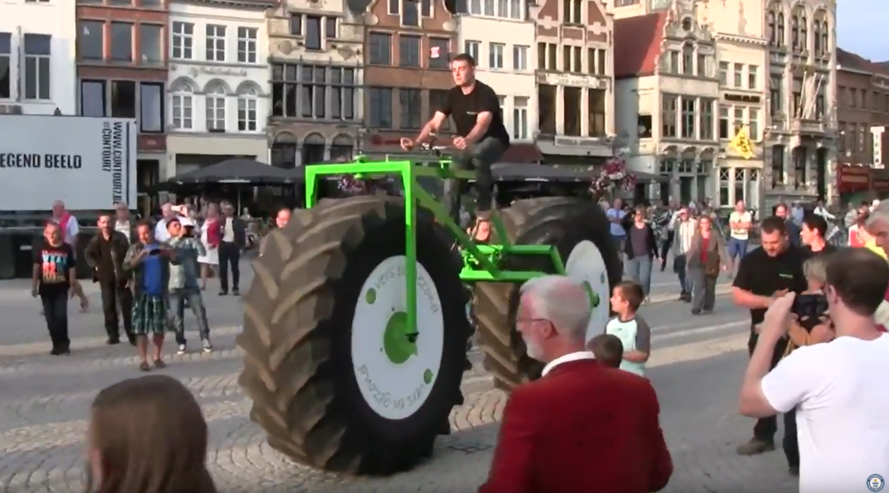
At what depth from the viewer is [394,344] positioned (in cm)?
712

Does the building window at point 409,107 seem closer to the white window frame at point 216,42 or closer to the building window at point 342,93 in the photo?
the building window at point 342,93

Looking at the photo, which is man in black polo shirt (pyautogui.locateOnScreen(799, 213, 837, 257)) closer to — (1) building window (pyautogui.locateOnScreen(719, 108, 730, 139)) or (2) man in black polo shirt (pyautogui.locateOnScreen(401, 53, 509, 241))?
(2) man in black polo shirt (pyautogui.locateOnScreen(401, 53, 509, 241))

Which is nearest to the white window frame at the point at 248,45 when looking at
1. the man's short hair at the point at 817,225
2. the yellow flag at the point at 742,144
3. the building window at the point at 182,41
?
the building window at the point at 182,41

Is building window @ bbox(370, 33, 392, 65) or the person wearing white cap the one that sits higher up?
building window @ bbox(370, 33, 392, 65)

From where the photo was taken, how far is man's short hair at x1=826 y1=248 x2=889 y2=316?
3.65 metres

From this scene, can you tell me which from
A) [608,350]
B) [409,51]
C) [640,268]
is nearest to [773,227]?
[608,350]

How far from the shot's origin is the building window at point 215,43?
46.0m

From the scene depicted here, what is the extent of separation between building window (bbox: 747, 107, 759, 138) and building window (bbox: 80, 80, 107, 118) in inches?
1448

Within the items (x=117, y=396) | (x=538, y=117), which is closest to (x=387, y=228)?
(x=117, y=396)

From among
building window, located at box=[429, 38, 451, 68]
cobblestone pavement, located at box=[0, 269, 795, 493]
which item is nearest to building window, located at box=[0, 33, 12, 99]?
building window, located at box=[429, 38, 451, 68]

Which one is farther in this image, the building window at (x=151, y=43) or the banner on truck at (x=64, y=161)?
the building window at (x=151, y=43)

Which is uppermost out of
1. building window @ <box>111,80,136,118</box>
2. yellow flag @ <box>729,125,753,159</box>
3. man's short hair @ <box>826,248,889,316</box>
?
building window @ <box>111,80,136,118</box>

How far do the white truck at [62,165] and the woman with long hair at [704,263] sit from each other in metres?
15.0

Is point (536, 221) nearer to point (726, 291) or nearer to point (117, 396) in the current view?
point (117, 396)
